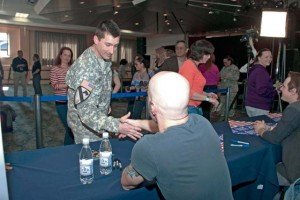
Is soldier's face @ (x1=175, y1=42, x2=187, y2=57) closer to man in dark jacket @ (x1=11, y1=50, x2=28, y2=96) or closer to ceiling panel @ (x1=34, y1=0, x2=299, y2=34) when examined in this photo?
ceiling panel @ (x1=34, y1=0, x2=299, y2=34)

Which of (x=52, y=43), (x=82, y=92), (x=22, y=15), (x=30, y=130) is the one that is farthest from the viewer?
(x=52, y=43)

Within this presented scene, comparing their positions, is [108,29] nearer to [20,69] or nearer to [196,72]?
[196,72]

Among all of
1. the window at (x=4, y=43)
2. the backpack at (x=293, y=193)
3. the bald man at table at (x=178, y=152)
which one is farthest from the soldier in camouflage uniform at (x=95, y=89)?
the window at (x=4, y=43)

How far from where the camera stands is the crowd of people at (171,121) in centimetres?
110

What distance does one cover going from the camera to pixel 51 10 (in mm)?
9938

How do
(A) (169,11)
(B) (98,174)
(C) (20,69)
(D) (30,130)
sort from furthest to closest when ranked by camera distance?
(C) (20,69) < (A) (169,11) < (D) (30,130) < (B) (98,174)

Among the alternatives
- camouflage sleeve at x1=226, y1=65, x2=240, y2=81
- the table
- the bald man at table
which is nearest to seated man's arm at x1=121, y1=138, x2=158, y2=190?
the bald man at table

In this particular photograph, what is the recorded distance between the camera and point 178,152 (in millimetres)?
1084

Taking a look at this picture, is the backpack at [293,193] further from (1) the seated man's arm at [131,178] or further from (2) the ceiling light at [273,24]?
(2) the ceiling light at [273,24]

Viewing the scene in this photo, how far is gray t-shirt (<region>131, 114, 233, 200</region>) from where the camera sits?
1082mm

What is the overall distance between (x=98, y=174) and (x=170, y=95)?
2.17 feet

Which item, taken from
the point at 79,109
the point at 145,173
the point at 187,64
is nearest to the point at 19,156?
the point at 79,109

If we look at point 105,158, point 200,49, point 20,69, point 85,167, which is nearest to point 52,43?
point 20,69

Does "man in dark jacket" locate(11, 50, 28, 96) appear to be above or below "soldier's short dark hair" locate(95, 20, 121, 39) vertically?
below
